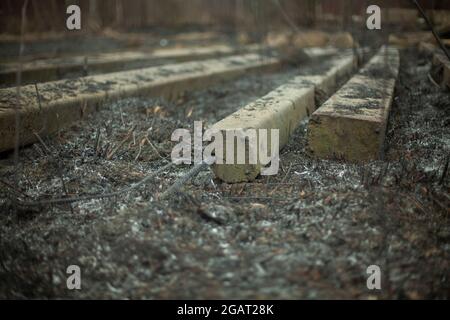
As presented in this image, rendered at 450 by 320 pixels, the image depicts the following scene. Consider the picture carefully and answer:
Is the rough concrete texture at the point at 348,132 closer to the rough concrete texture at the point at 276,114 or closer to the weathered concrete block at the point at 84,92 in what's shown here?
the rough concrete texture at the point at 276,114

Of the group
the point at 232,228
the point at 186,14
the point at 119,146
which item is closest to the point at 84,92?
the point at 119,146

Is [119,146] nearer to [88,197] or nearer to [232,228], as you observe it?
[88,197]

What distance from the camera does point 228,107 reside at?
531cm

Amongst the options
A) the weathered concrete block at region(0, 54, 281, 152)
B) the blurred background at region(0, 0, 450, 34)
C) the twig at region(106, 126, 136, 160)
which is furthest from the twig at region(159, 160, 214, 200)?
the blurred background at region(0, 0, 450, 34)

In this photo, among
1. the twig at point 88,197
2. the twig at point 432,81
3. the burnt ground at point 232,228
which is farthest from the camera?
the twig at point 432,81

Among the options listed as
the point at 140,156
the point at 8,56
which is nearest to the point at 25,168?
the point at 140,156

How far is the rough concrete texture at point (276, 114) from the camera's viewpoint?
2973mm

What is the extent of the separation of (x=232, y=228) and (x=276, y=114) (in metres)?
1.35

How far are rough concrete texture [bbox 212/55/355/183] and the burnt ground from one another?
11 cm

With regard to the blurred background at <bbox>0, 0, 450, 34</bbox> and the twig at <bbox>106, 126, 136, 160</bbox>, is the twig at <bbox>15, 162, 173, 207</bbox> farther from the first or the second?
the blurred background at <bbox>0, 0, 450, 34</bbox>

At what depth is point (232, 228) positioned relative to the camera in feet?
8.16

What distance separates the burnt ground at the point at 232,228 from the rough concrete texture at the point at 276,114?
0.36ft

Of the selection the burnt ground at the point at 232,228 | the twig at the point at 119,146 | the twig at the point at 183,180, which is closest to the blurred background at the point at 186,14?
the twig at the point at 119,146

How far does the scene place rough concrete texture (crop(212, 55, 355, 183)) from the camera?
297 centimetres
